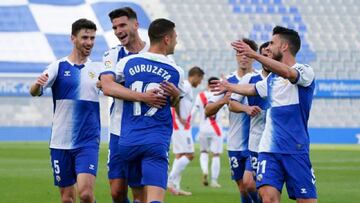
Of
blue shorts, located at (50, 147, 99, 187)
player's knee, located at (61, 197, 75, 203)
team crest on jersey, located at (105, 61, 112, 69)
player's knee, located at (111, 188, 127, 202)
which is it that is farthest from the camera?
player's knee, located at (61, 197, 75, 203)

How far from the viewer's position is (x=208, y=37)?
150 ft

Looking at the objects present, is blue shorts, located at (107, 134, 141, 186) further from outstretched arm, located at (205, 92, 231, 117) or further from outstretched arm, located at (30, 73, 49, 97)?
outstretched arm, located at (205, 92, 231, 117)

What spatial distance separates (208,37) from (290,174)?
3632 cm

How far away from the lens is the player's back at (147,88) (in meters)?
9.00

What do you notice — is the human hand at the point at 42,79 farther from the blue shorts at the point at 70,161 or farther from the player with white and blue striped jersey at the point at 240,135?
the player with white and blue striped jersey at the point at 240,135

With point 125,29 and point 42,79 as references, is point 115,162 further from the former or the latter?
point 125,29

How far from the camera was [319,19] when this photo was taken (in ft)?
153

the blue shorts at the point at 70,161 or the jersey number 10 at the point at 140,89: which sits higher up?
the jersey number 10 at the point at 140,89

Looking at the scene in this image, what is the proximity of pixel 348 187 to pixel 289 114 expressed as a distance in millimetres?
9149

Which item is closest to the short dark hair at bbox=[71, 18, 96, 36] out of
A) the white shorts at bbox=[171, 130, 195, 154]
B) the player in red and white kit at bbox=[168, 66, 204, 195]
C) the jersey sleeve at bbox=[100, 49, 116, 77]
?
the jersey sleeve at bbox=[100, 49, 116, 77]

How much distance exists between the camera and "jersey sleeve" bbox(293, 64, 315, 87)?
9508mm

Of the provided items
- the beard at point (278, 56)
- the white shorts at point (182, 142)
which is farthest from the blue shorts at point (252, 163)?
the white shorts at point (182, 142)

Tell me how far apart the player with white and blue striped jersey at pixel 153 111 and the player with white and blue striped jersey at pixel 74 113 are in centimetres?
180

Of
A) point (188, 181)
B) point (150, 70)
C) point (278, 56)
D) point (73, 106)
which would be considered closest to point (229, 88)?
point (278, 56)
